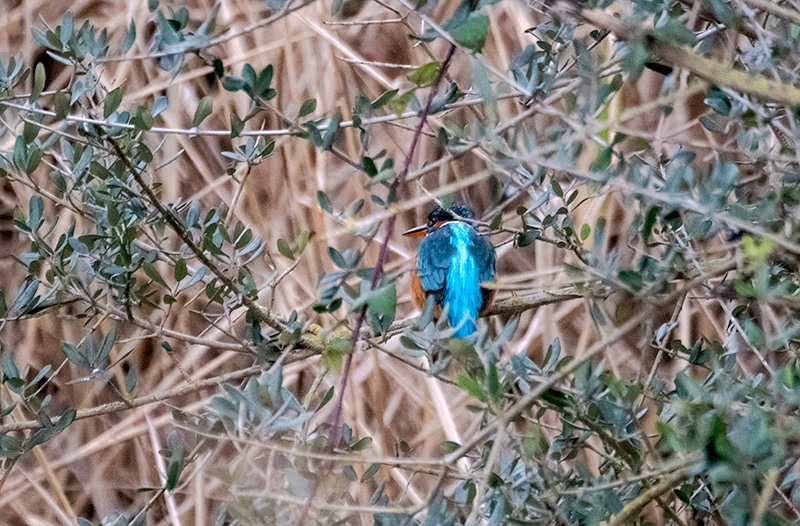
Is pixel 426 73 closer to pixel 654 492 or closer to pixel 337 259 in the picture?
pixel 337 259

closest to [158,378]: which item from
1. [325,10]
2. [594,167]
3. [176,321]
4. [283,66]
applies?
[176,321]

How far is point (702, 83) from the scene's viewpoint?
2.14 feet

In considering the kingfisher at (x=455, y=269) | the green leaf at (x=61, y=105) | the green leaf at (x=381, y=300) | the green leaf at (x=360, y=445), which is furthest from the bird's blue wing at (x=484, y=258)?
the green leaf at (x=381, y=300)

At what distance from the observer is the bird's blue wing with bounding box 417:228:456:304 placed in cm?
209

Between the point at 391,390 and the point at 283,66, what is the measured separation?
102 cm

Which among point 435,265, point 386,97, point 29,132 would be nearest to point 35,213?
point 29,132

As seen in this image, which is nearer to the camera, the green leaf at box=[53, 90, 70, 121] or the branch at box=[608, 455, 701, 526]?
the branch at box=[608, 455, 701, 526]

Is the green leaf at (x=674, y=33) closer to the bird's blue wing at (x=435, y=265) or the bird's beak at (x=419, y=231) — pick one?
the bird's blue wing at (x=435, y=265)

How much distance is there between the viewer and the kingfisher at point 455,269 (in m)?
2.01

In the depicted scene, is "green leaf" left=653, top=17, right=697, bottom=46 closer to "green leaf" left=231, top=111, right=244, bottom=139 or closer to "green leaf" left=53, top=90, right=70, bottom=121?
"green leaf" left=231, top=111, right=244, bottom=139

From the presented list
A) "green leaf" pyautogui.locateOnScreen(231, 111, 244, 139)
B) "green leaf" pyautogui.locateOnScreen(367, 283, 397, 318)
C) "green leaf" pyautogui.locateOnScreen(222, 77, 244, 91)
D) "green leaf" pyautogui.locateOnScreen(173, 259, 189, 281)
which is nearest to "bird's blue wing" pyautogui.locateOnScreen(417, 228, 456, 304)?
"green leaf" pyautogui.locateOnScreen(173, 259, 189, 281)

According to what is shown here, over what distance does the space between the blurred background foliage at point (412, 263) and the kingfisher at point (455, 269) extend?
0.58ft

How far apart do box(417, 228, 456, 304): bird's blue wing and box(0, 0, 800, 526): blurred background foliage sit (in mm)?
223

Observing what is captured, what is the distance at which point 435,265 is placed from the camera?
210 cm
